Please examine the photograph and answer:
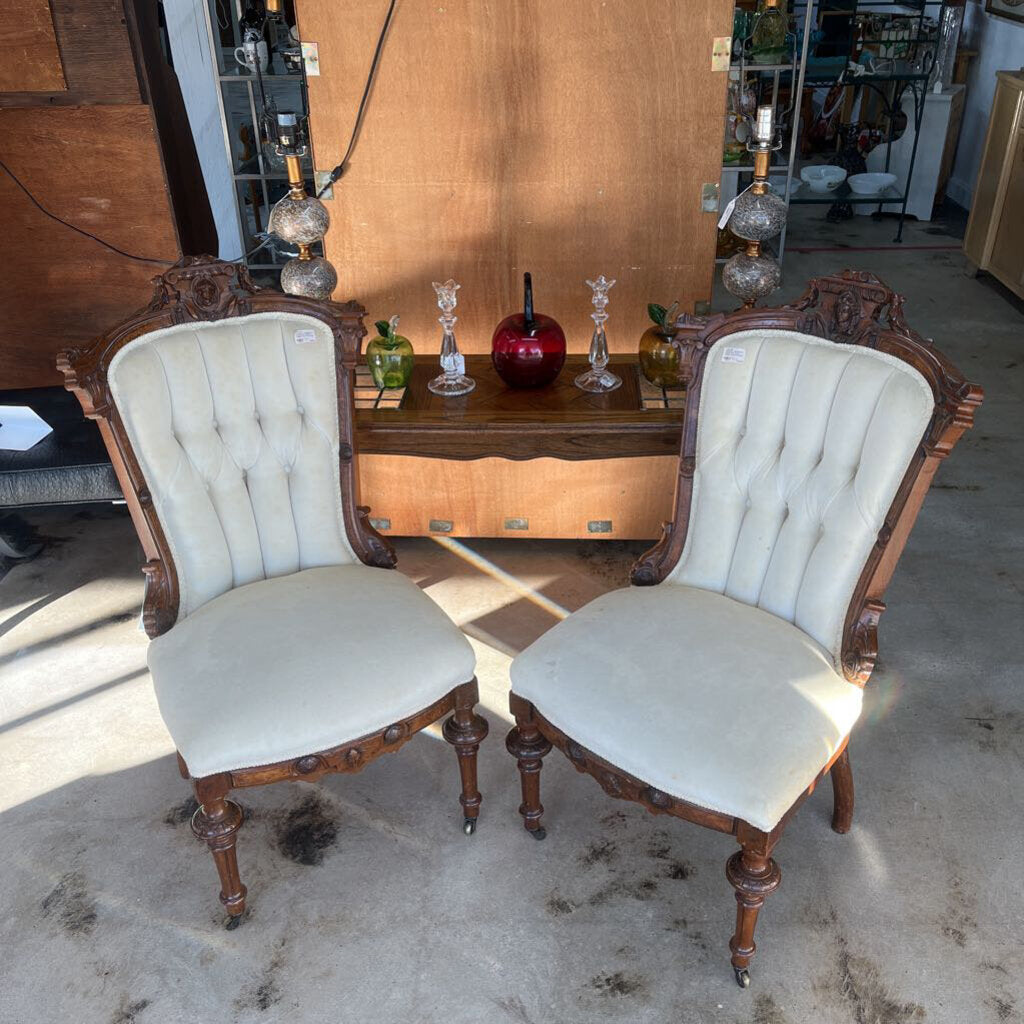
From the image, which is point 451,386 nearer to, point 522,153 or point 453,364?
point 453,364

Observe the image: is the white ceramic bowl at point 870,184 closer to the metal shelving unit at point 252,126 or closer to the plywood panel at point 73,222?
the metal shelving unit at point 252,126

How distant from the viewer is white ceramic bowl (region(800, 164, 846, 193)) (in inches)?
214

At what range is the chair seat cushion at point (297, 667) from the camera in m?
1.54

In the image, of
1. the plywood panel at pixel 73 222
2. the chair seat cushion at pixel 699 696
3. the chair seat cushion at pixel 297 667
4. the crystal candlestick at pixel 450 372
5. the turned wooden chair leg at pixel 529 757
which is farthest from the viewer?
the plywood panel at pixel 73 222

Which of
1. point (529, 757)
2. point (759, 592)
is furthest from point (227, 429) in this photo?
point (759, 592)

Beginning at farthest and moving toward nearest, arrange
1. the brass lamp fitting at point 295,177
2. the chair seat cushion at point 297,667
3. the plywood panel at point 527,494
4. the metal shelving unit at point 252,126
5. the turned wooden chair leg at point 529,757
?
1. the metal shelving unit at point 252,126
2. the plywood panel at point 527,494
3. the brass lamp fitting at point 295,177
4. the turned wooden chair leg at point 529,757
5. the chair seat cushion at point 297,667

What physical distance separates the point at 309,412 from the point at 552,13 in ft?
3.90

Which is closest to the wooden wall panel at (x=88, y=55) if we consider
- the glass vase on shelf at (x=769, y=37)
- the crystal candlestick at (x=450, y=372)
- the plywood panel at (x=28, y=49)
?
the plywood panel at (x=28, y=49)

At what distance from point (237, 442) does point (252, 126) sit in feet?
11.3

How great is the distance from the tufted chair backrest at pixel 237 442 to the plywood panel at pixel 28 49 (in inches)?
54.5

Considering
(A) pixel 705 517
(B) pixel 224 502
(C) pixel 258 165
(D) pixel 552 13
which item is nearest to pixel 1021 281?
(D) pixel 552 13

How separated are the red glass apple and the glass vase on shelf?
2.19m

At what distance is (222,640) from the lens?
1684 millimetres

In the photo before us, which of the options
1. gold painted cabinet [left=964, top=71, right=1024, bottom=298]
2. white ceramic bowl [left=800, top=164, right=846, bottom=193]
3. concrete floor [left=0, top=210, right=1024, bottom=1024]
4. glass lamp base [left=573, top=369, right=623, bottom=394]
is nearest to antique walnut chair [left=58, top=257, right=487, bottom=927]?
concrete floor [left=0, top=210, right=1024, bottom=1024]
